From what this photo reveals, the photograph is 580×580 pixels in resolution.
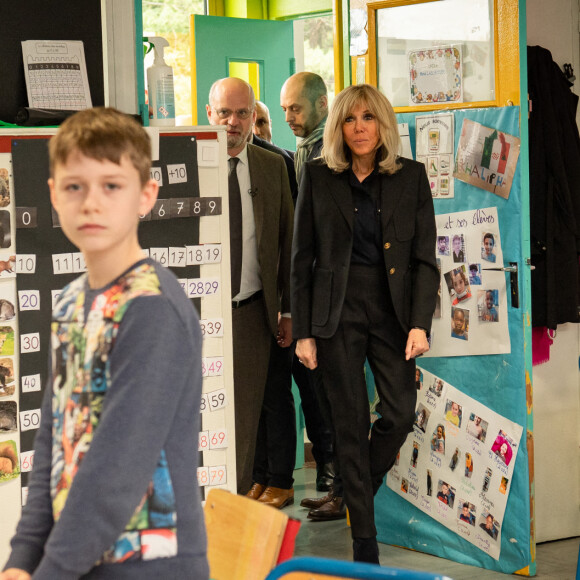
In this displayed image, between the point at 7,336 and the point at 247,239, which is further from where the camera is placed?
the point at 247,239

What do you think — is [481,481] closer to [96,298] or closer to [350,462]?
[350,462]

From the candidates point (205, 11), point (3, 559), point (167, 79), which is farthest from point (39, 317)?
point (205, 11)

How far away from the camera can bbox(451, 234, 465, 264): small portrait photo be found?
3582 mm

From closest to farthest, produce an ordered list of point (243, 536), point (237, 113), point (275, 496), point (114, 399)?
1. point (114, 399)
2. point (243, 536)
3. point (237, 113)
4. point (275, 496)

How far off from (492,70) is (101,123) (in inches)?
97.4

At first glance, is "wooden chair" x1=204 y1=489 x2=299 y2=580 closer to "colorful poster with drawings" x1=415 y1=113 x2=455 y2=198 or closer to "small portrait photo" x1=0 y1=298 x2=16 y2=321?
"small portrait photo" x1=0 y1=298 x2=16 y2=321

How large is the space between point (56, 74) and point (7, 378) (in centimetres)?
109

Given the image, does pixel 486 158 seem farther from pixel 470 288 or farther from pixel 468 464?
pixel 468 464

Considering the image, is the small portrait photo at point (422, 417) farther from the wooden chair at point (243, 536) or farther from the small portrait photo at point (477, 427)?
the wooden chair at point (243, 536)

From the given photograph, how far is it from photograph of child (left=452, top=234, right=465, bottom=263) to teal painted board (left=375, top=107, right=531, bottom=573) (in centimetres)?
10

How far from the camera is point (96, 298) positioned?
129cm

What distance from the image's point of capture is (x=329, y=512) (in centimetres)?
416

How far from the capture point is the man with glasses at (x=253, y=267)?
3635mm

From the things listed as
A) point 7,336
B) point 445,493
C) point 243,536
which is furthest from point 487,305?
point 243,536
